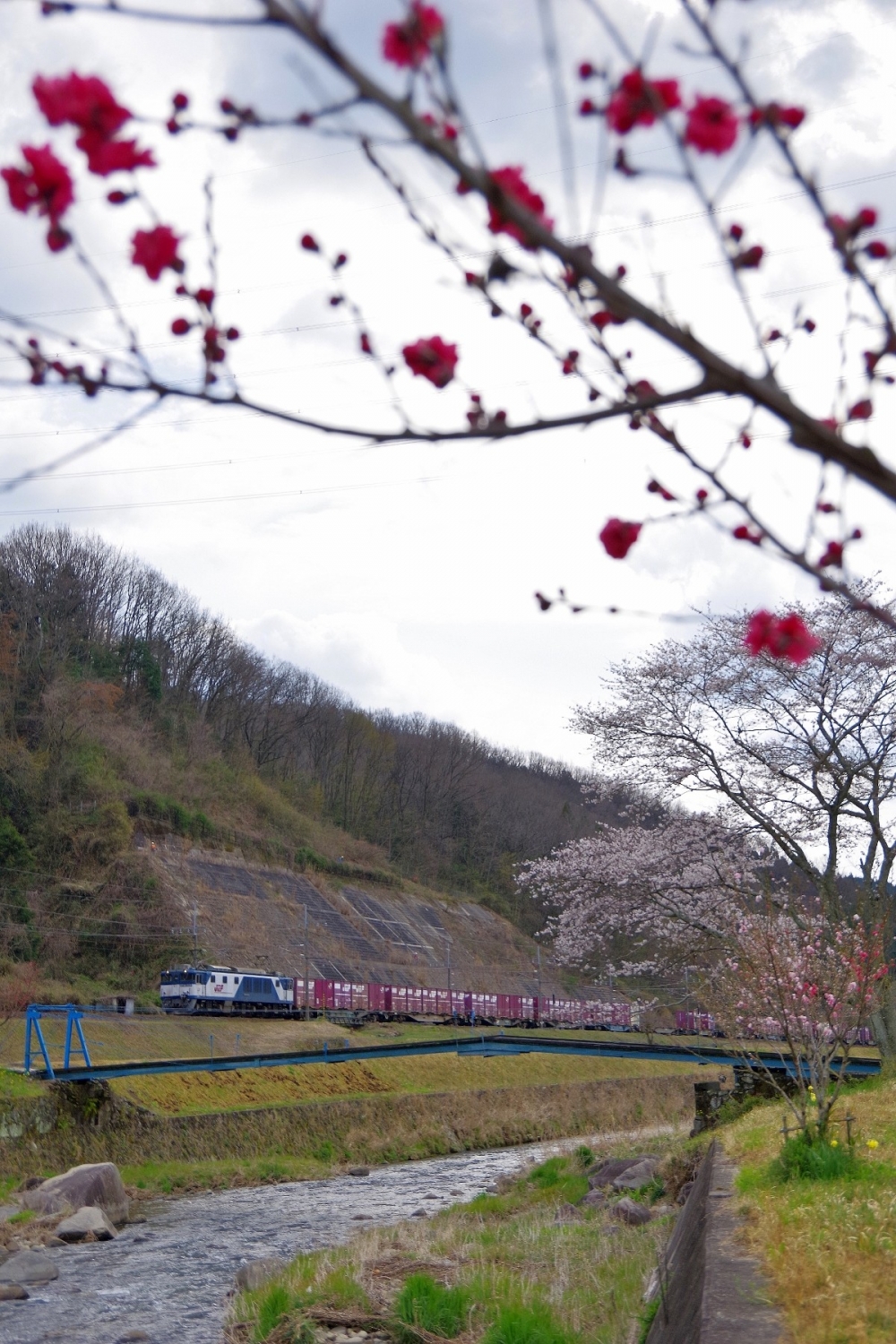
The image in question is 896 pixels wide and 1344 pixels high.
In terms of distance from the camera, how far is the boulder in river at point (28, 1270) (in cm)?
1243

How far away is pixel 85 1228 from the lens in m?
15.1

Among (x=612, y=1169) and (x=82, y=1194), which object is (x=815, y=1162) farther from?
(x=82, y=1194)

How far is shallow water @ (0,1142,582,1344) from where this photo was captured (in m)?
10.7

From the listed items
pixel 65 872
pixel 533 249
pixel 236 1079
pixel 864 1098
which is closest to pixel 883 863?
pixel 864 1098

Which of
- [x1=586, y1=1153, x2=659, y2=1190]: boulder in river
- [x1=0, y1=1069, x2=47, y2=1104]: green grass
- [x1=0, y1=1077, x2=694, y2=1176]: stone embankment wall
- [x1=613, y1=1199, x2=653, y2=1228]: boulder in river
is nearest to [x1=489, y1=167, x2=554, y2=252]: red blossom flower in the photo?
[x1=613, y1=1199, x2=653, y2=1228]: boulder in river

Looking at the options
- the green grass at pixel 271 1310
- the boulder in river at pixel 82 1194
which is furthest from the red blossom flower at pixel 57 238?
the boulder in river at pixel 82 1194

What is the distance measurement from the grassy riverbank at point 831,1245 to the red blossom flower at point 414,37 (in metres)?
4.68

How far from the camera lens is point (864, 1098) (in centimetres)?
1409

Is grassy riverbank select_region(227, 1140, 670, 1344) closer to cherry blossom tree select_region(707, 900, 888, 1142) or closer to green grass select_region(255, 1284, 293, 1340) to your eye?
green grass select_region(255, 1284, 293, 1340)

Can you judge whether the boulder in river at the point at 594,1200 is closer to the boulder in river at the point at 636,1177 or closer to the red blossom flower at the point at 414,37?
the boulder in river at the point at 636,1177

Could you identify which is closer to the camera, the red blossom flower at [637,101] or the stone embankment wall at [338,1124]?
the red blossom flower at [637,101]

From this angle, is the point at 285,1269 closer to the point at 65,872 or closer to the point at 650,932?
the point at 650,932

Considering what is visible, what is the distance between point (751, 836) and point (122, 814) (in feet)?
97.6

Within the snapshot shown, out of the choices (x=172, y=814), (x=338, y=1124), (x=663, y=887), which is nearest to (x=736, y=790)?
(x=663, y=887)
